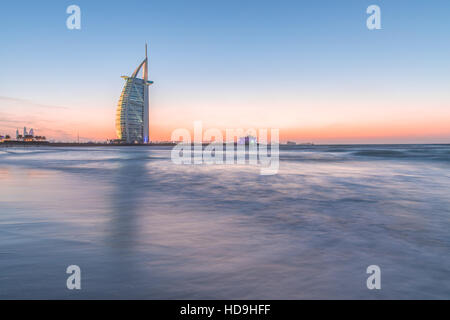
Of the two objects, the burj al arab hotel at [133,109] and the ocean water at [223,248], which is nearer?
the ocean water at [223,248]

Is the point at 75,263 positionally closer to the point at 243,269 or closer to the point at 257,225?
the point at 243,269

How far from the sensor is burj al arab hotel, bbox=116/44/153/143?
488 feet

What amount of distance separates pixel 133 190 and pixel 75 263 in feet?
25.4

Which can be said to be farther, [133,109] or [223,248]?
[133,109]

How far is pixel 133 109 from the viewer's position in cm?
15162

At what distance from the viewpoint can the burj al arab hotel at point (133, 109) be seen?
14862 cm

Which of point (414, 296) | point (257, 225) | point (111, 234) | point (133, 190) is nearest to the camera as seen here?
point (414, 296)

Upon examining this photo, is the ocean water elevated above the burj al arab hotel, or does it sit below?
below

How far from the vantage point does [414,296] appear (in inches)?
129

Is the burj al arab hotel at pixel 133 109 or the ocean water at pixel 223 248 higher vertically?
the burj al arab hotel at pixel 133 109

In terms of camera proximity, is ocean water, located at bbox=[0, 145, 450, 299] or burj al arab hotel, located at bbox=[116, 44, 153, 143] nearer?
ocean water, located at bbox=[0, 145, 450, 299]

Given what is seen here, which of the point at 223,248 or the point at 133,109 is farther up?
the point at 133,109
